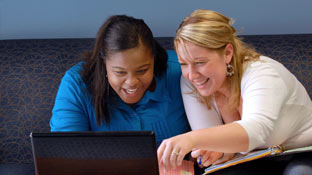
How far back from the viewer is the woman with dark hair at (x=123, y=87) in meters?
1.56

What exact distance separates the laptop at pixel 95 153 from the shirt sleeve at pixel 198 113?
64 centimetres

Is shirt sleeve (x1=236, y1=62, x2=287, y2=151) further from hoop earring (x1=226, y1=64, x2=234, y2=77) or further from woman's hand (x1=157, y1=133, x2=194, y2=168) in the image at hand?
woman's hand (x1=157, y1=133, x2=194, y2=168)

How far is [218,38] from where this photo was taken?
144cm

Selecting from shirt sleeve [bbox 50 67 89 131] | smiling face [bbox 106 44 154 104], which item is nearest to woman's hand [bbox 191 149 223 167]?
smiling face [bbox 106 44 154 104]

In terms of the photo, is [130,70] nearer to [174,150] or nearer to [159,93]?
[159,93]

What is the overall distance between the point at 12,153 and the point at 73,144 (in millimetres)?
1105

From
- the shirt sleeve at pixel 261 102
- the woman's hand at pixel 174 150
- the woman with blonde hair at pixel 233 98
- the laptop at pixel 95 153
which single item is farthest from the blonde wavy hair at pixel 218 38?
the laptop at pixel 95 153

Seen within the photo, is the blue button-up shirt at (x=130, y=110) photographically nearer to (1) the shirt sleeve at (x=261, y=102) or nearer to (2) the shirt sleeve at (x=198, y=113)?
(2) the shirt sleeve at (x=198, y=113)

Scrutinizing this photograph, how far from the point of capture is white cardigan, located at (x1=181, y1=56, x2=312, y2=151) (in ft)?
4.24

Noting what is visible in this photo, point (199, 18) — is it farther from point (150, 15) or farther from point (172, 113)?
point (150, 15)

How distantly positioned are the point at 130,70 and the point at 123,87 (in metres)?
0.10

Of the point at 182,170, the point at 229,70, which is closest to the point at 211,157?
the point at 182,170

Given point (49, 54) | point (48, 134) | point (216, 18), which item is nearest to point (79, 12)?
point (49, 54)

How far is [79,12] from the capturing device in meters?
2.13
